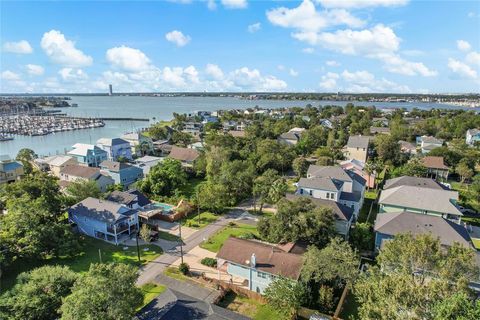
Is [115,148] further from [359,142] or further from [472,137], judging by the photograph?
[472,137]

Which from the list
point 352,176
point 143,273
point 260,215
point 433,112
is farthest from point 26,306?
point 433,112

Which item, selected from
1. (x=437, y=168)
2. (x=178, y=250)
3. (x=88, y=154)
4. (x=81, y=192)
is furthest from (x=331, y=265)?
(x=88, y=154)

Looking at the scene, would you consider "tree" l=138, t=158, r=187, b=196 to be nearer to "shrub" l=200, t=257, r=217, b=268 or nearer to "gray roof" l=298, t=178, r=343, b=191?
"shrub" l=200, t=257, r=217, b=268

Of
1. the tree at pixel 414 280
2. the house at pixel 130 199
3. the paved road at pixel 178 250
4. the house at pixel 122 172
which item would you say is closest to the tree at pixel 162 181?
the house at pixel 130 199

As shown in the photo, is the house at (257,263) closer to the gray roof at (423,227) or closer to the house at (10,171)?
the gray roof at (423,227)

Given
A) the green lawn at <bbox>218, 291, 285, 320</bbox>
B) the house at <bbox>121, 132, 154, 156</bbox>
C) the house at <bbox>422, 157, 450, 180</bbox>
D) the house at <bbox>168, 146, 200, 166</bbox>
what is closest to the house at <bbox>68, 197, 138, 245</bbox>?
the green lawn at <bbox>218, 291, 285, 320</bbox>
